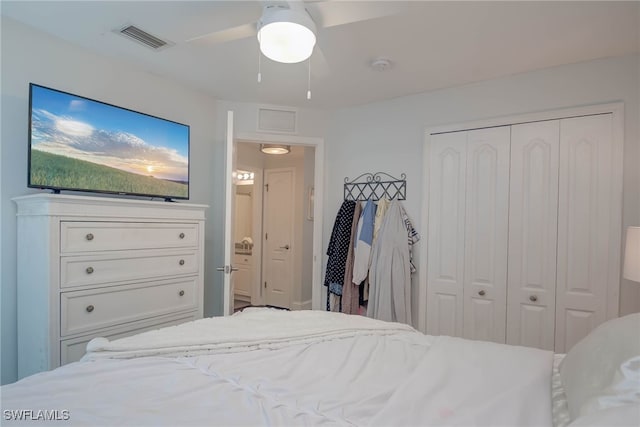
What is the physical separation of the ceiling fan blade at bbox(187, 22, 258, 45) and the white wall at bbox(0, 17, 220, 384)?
1230 mm

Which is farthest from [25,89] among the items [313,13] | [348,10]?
[348,10]

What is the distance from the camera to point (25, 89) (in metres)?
2.10

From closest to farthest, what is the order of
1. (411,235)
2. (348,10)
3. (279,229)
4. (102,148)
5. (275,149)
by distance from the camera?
1. (348,10)
2. (102,148)
3. (411,235)
4. (275,149)
5. (279,229)

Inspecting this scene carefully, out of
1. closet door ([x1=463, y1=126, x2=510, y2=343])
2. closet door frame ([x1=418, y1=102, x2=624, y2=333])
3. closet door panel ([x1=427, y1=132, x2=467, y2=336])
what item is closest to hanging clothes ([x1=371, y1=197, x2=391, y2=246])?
closet door panel ([x1=427, y1=132, x2=467, y2=336])

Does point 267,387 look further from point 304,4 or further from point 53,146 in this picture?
point 53,146

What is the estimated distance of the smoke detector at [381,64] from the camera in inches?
96.1

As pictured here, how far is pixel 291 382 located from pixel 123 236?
61.2 inches

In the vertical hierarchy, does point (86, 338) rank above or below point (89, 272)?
below

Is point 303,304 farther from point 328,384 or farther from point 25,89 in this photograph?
point 328,384

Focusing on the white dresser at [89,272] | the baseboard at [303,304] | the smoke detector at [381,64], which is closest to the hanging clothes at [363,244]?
the smoke detector at [381,64]

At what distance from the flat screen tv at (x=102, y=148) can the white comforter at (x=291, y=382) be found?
1304 millimetres

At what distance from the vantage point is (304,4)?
52.9 inches

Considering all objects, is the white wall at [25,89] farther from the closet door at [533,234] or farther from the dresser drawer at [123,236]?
the closet door at [533,234]

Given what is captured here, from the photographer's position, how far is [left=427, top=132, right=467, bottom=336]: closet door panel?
9.41 feet
